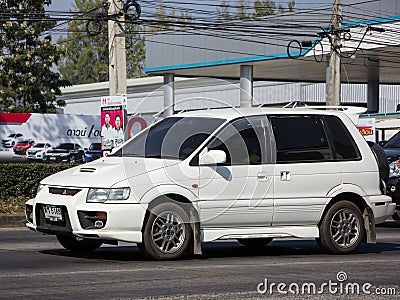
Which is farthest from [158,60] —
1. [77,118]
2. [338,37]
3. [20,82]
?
[338,37]

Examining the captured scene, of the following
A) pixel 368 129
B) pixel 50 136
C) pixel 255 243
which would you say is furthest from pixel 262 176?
pixel 50 136

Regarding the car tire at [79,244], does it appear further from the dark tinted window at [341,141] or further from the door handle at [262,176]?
the dark tinted window at [341,141]

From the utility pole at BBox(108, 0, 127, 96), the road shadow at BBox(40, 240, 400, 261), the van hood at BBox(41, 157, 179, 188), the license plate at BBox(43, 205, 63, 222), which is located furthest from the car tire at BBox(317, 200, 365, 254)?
the utility pole at BBox(108, 0, 127, 96)

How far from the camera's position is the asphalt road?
8.22 metres

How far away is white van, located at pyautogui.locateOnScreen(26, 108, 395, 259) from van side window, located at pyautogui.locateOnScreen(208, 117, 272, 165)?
0.04ft

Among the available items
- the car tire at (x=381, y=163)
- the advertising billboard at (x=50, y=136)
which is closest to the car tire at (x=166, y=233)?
the car tire at (x=381, y=163)

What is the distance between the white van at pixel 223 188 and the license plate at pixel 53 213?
17 mm

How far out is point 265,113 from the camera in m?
11.3

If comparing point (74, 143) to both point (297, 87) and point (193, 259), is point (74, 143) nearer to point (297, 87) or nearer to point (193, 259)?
point (193, 259)

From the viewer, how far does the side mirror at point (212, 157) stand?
1048cm

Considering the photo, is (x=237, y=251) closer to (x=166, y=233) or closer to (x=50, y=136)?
(x=166, y=233)

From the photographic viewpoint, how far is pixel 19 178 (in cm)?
1878

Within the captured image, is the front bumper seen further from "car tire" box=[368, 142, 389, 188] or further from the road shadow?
"car tire" box=[368, 142, 389, 188]

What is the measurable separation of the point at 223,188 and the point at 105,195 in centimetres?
152
